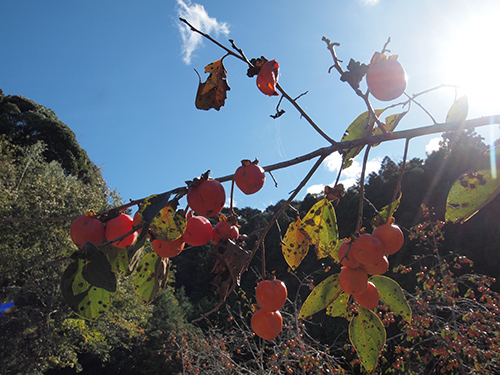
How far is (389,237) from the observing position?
0.52m

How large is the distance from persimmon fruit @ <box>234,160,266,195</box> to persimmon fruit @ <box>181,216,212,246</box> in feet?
0.31

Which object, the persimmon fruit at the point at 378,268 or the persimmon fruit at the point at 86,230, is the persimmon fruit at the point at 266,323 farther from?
the persimmon fruit at the point at 86,230

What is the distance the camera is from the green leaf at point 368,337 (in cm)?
56

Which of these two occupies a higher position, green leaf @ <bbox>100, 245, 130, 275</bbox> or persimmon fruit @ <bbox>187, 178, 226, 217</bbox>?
persimmon fruit @ <bbox>187, 178, 226, 217</bbox>

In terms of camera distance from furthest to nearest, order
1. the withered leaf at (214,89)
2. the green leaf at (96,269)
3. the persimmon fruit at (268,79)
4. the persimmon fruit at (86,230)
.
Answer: the withered leaf at (214,89) < the persimmon fruit at (268,79) < the persimmon fruit at (86,230) < the green leaf at (96,269)

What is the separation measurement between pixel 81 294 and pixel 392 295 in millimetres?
502

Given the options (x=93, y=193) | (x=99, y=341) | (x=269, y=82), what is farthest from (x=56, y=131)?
(x=269, y=82)

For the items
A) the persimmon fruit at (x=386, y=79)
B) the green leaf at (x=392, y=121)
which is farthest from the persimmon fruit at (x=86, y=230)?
the green leaf at (x=392, y=121)

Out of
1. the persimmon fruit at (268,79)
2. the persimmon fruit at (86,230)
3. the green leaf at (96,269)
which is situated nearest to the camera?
the green leaf at (96,269)

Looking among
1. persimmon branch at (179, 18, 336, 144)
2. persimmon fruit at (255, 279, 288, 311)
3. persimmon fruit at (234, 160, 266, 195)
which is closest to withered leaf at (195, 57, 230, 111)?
persimmon branch at (179, 18, 336, 144)

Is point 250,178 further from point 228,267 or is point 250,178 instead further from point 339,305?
point 339,305

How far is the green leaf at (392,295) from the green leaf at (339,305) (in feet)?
0.20

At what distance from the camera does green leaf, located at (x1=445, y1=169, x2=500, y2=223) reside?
43 cm

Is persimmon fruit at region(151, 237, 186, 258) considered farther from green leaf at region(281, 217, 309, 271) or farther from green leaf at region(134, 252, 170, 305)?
green leaf at region(281, 217, 309, 271)
